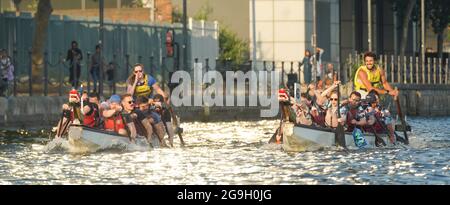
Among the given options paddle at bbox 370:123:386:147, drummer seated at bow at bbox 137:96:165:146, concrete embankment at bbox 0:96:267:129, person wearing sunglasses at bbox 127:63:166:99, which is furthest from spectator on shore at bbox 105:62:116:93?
paddle at bbox 370:123:386:147

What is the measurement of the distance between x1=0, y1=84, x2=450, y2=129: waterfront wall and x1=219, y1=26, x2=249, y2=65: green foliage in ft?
35.0

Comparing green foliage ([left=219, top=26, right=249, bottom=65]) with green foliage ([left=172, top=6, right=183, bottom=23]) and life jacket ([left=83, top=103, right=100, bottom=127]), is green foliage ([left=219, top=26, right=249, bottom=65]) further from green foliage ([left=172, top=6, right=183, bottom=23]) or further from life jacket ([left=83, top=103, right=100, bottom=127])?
life jacket ([left=83, top=103, right=100, bottom=127])

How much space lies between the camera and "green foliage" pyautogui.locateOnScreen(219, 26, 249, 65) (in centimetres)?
7706

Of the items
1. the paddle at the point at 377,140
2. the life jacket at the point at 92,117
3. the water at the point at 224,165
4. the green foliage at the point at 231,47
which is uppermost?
the green foliage at the point at 231,47

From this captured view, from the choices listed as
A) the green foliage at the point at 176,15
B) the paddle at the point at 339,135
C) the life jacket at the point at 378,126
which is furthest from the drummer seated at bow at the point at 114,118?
the green foliage at the point at 176,15

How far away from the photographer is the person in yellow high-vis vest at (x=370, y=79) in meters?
39.0

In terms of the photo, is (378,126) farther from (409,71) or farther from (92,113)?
(409,71)

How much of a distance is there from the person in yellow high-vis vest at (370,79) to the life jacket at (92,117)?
6.27m

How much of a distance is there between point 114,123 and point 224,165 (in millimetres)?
3613

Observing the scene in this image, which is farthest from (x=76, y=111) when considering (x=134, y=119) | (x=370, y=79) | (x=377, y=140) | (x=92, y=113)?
(x=377, y=140)

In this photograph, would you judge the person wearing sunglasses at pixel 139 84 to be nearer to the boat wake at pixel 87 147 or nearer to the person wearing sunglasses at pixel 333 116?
the boat wake at pixel 87 147

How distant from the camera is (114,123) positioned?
123ft
